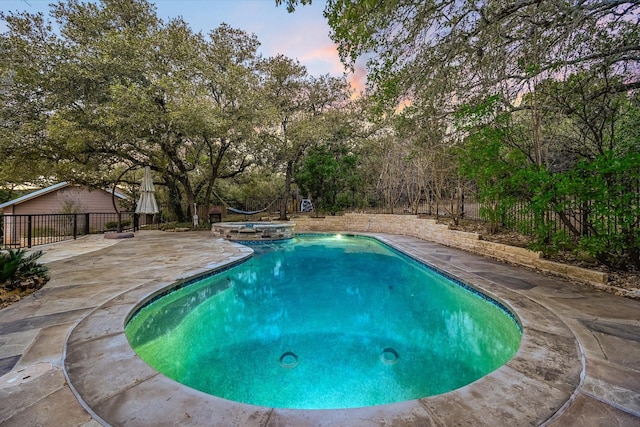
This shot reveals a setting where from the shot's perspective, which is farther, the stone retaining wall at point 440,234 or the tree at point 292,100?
the tree at point 292,100

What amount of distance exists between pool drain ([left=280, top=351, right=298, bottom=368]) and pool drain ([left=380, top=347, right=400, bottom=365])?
0.87 meters

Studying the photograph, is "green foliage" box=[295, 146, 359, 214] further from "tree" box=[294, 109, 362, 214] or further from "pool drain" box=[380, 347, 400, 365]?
"pool drain" box=[380, 347, 400, 365]

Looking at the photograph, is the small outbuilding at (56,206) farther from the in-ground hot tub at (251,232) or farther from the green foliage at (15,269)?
the green foliage at (15,269)

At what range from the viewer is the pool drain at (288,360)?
272 cm

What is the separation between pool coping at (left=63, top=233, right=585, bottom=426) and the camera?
4.78 feet

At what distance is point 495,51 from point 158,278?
663cm

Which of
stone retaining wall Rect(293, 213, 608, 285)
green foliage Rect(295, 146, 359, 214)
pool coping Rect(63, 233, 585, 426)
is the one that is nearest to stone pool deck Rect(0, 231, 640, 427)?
pool coping Rect(63, 233, 585, 426)

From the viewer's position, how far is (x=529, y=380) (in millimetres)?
1779

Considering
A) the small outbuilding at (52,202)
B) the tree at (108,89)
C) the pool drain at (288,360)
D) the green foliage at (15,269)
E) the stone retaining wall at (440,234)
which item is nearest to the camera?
the pool drain at (288,360)

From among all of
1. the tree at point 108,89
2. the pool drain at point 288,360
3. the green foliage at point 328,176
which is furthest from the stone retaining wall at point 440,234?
the tree at point 108,89

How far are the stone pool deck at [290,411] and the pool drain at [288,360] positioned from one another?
118 cm

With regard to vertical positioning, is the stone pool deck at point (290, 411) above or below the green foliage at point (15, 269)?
below

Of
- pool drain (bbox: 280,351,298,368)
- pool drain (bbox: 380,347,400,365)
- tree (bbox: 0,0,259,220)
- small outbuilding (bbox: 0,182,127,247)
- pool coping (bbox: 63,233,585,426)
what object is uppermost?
tree (bbox: 0,0,259,220)

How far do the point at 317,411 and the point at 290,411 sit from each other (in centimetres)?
15
